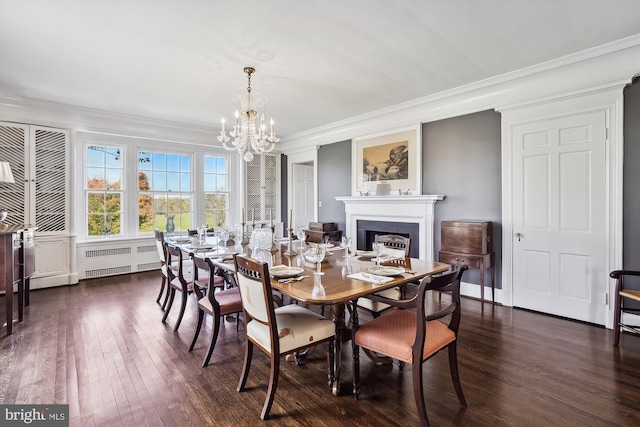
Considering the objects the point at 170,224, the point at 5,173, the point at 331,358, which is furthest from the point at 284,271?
the point at 170,224

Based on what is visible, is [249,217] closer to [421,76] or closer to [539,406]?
[421,76]

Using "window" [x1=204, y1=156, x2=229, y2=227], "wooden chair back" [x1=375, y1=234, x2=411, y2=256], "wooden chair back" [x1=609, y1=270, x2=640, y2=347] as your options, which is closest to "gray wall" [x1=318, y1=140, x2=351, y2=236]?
"window" [x1=204, y1=156, x2=229, y2=227]

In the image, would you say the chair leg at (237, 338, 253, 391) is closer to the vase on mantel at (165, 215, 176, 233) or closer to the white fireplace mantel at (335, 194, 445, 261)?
the white fireplace mantel at (335, 194, 445, 261)

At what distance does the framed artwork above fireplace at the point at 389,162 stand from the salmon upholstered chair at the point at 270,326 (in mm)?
3104

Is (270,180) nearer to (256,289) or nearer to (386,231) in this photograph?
(386,231)

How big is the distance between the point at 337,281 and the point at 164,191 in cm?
496

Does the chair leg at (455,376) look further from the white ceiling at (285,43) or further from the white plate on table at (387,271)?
the white ceiling at (285,43)

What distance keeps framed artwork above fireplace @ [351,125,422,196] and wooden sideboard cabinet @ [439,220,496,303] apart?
35.6 inches

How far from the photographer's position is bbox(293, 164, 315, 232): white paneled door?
6.99 meters

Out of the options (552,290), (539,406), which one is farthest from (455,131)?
(539,406)

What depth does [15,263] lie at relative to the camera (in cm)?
329

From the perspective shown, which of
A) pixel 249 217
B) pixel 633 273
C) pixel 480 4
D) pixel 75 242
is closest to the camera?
pixel 480 4

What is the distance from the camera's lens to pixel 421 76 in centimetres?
360

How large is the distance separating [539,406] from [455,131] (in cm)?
325
